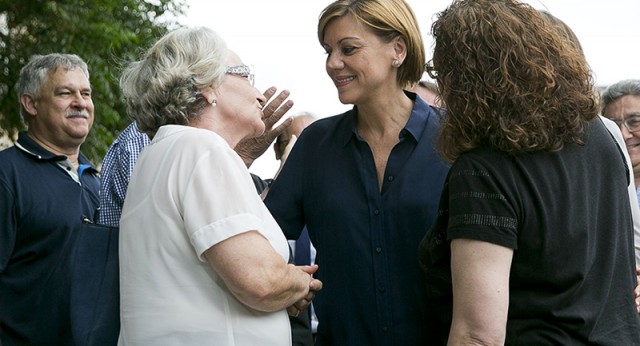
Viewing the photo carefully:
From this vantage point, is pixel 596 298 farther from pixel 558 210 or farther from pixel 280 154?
pixel 280 154

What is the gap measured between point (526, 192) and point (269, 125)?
5.93ft

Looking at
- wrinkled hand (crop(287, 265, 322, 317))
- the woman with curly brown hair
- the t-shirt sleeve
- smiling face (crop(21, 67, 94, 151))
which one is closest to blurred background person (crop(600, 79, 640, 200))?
the woman with curly brown hair

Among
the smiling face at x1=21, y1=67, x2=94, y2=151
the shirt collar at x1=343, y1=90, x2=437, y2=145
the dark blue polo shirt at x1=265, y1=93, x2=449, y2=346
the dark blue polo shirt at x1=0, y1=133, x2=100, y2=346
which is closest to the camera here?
the dark blue polo shirt at x1=265, y1=93, x2=449, y2=346

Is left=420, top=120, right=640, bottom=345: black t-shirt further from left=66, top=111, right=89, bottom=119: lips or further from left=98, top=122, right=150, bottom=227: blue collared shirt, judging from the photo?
left=66, top=111, right=89, bottom=119: lips

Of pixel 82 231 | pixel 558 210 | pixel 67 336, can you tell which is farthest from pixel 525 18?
pixel 67 336

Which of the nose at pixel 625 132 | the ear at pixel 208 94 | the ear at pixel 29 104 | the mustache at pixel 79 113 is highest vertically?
the ear at pixel 208 94

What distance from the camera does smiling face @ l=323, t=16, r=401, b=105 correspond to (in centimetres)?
352

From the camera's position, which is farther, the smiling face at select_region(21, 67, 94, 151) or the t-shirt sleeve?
the smiling face at select_region(21, 67, 94, 151)

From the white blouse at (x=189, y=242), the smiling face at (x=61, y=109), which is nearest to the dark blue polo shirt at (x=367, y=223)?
the white blouse at (x=189, y=242)

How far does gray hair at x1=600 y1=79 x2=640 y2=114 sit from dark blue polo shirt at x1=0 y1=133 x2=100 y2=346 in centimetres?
292

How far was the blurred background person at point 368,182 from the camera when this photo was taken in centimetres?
333

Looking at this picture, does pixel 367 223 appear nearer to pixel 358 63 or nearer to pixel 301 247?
pixel 358 63

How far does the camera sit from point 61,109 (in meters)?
5.92

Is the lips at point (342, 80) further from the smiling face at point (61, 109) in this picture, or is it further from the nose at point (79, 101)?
the nose at point (79, 101)
